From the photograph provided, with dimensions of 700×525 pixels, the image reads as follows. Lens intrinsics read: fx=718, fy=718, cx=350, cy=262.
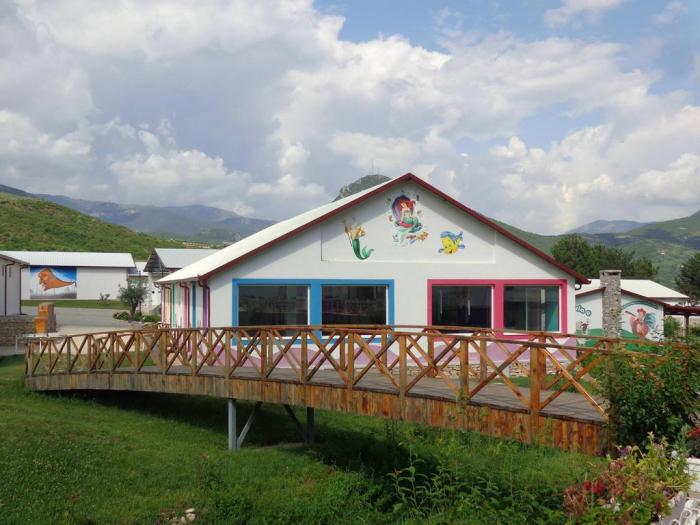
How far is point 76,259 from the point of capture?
57.6m

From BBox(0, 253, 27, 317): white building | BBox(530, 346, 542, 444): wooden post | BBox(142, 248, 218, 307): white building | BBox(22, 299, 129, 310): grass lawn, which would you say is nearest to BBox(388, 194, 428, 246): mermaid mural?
BBox(530, 346, 542, 444): wooden post

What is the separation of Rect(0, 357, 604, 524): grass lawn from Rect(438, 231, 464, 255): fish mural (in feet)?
20.5

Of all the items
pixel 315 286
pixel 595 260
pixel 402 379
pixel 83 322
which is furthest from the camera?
pixel 595 260

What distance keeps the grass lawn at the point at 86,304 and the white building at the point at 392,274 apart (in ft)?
103

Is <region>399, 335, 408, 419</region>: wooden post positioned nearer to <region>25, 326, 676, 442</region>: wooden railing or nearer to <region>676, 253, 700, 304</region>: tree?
<region>25, 326, 676, 442</region>: wooden railing

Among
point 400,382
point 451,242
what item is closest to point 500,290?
point 451,242

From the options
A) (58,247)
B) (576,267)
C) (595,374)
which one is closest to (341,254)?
(595,374)

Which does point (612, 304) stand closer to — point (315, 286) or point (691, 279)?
point (315, 286)

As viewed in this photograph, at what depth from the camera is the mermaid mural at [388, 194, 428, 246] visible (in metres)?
19.8

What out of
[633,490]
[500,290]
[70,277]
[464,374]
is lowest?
[633,490]

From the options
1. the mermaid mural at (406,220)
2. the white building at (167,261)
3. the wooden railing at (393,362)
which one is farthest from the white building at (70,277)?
the mermaid mural at (406,220)

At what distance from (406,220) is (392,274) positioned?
5.14ft

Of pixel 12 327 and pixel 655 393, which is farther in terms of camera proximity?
pixel 12 327

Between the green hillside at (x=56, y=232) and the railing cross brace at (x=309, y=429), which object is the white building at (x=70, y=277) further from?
the railing cross brace at (x=309, y=429)
